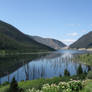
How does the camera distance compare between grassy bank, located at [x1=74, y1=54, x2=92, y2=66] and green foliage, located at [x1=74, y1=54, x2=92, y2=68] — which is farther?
grassy bank, located at [x1=74, y1=54, x2=92, y2=66]

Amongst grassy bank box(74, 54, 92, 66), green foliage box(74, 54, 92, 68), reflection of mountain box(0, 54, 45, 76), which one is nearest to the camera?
reflection of mountain box(0, 54, 45, 76)

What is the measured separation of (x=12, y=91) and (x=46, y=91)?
5.69m

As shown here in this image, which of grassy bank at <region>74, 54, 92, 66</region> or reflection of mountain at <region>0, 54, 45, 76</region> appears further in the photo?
grassy bank at <region>74, 54, 92, 66</region>

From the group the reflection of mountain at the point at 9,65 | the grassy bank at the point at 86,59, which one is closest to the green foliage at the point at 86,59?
the grassy bank at the point at 86,59

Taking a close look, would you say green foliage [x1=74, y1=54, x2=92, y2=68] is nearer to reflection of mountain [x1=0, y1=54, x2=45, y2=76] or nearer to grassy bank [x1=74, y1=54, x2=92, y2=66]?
grassy bank [x1=74, y1=54, x2=92, y2=66]

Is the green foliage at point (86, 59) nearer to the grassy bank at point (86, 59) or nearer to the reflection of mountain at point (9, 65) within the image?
the grassy bank at point (86, 59)

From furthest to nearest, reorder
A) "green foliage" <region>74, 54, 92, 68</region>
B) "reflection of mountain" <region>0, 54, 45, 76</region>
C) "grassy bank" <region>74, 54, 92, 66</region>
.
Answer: "grassy bank" <region>74, 54, 92, 66</region> → "green foliage" <region>74, 54, 92, 68</region> → "reflection of mountain" <region>0, 54, 45, 76</region>

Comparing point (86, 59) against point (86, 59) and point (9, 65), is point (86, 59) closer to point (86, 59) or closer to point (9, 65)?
point (86, 59)

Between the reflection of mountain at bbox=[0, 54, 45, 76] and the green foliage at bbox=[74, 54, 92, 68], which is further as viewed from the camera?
the green foliage at bbox=[74, 54, 92, 68]

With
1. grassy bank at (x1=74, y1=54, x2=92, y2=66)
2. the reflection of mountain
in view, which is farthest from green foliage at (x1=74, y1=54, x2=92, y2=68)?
the reflection of mountain

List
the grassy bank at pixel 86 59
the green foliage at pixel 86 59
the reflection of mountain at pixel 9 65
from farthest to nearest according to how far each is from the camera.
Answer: the grassy bank at pixel 86 59, the green foliage at pixel 86 59, the reflection of mountain at pixel 9 65

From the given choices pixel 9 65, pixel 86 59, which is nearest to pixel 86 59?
pixel 86 59

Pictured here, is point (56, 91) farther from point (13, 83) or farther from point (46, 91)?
point (13, 83)

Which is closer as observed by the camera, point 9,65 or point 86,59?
point 9,65
